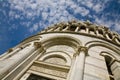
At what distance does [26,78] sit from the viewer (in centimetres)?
1012

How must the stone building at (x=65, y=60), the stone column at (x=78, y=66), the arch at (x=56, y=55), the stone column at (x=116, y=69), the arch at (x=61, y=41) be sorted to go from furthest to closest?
the arch at (x=61, y=41)
the arch at (x=56, y=55)
the stone column at (x=116, y=69)
the stone building at (x=65, y=60)
the stone column at (x=78, y=66)

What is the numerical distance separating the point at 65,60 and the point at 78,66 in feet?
9.23

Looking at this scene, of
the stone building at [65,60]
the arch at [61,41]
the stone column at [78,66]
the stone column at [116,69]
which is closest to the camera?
the stone column at [78,66]

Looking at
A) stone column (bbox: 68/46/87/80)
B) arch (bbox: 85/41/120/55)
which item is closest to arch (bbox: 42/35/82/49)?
arch (bbox: 85/41/120/55)

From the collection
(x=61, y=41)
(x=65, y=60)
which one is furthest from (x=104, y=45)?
(x=65, y=60)

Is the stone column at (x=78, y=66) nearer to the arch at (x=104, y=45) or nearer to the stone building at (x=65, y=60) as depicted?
the stone building at (x=65, y=60)

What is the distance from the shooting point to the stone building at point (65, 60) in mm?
9740

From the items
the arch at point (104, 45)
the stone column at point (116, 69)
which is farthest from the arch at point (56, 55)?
the stone column at point (116, 69)

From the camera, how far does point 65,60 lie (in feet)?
40.7

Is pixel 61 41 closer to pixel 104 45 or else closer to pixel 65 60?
pixel 65 60

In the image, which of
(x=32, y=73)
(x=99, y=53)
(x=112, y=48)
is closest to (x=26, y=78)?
(x=32, y=73)

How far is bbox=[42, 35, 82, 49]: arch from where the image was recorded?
14.4 metres

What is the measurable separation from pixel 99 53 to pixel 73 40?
248 centimetres

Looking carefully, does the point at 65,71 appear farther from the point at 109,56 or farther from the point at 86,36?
the point at 86,36
